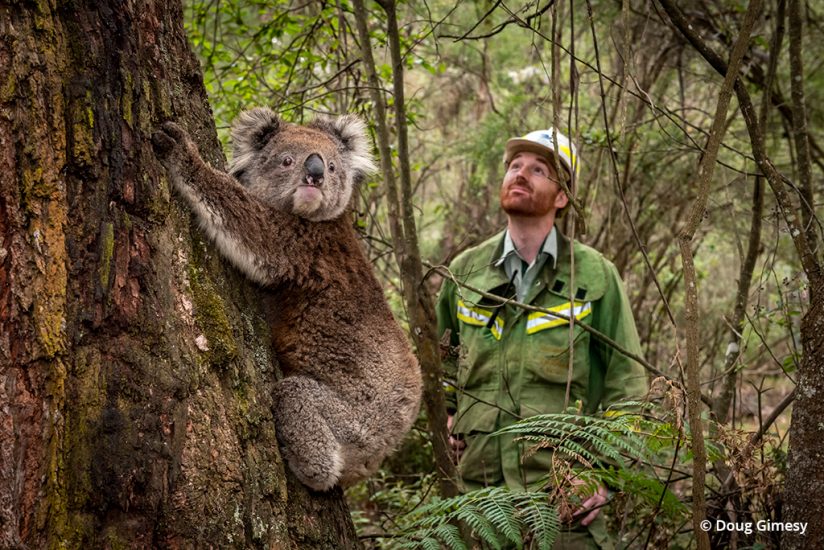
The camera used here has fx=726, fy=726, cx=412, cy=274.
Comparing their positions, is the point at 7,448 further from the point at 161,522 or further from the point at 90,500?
the point at 161,522

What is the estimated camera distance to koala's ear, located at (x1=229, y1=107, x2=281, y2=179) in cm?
360

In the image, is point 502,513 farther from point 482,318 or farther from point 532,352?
point 482,318

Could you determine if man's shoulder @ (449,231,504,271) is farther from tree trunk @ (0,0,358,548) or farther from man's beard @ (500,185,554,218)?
tree trunk @ (0,0,358,548)

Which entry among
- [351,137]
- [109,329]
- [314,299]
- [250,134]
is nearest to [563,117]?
[351,137]

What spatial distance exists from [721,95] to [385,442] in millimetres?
2028

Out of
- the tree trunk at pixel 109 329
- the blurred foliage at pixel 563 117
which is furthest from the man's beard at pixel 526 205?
the tree trunk at pixel 109 329

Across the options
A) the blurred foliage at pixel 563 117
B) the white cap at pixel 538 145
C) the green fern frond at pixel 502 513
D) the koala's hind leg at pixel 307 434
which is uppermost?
the blurred foliage at pixel 563 117

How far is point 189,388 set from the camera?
219 cm

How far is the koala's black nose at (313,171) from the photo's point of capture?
3.38m

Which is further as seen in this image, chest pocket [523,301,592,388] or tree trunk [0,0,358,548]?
chest pocket [523,301,592,388]

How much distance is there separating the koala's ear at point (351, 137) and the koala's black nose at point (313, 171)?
1.58ft

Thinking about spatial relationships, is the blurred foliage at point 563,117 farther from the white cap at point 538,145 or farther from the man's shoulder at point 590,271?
the man's shoulder at point 590,271

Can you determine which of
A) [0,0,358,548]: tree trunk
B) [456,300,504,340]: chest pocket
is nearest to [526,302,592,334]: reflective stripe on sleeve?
[456,300,504,340]: chest pocket

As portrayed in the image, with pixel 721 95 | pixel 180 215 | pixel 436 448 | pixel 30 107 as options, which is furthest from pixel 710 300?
pixel 30 107
